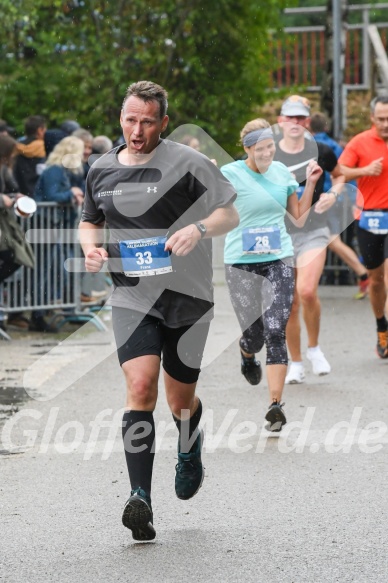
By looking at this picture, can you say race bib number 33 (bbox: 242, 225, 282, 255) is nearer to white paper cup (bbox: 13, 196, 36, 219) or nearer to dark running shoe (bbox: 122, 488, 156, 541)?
dark running shoe (bbox: 122, 488, 156, 541)

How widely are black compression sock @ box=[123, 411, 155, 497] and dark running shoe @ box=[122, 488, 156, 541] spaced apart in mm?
107

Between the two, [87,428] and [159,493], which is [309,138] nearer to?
[87,428]

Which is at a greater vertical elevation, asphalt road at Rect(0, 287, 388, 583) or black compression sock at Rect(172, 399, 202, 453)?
black compression sock at Rect(172, 399, 202, 453)

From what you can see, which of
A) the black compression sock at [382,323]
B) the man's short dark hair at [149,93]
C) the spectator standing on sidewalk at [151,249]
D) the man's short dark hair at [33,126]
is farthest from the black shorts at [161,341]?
the man's short dark hair at [33,126]

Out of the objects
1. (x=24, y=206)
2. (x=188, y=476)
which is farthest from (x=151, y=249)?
(x=24, y=206)

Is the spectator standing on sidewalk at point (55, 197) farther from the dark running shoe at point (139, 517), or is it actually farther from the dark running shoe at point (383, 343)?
the dark running shoe at point (139, 517)

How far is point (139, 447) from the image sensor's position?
590 cm

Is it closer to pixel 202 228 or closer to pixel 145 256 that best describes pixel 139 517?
pixel 145 256

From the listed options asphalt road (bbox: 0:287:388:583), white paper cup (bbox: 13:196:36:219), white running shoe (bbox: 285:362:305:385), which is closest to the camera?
asphalt road (bbox: 0:287:388:583)

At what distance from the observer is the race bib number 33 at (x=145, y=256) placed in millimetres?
5984

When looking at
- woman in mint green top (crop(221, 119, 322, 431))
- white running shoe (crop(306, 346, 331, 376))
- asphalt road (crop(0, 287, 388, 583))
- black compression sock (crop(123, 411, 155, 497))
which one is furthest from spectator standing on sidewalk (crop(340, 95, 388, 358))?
black compression sock (crop(123, 411, 155, 497))

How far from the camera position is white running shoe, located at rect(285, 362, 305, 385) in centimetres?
1015

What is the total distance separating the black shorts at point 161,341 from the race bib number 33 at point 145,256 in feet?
0.66

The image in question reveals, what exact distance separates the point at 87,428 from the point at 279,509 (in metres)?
2.37
